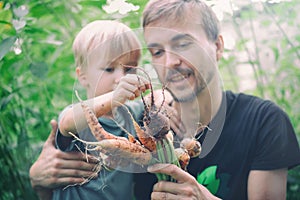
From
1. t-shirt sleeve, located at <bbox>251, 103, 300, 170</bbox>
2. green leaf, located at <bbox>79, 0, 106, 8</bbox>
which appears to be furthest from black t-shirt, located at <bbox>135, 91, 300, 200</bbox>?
green leaf, located at <bbox>79, 0, 106, 8</bbox>

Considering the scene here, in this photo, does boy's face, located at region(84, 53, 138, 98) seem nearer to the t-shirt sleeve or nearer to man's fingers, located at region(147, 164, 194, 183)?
man's fingers, located at region(147, 164, 194, 183)

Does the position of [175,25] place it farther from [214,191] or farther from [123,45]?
[214,191]

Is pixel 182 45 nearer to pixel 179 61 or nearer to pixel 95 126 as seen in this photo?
pixel 179 61

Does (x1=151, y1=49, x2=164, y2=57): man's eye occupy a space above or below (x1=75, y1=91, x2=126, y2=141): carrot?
above

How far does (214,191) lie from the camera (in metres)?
1.34

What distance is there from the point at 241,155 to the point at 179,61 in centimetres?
35

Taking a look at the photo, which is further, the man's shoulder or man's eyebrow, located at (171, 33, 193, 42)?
the man's shoulder

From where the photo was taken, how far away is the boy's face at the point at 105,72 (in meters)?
1.12

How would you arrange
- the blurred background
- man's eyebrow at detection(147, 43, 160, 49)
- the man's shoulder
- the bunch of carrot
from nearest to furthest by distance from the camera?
the bunch of carrot → man's eyebrow at detection(147, 43, 160, 49) → the man's shoulder → the blurred background

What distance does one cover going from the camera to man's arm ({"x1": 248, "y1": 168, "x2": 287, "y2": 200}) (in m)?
1.32

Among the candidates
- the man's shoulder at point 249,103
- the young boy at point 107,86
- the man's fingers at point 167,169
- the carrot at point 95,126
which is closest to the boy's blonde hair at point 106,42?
the young boy at point 107,86

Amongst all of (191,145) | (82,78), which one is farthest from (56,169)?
(191,145)

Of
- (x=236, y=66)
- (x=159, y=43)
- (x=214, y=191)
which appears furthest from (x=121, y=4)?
(x=236, y=66)

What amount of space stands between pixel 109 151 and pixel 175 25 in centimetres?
35
